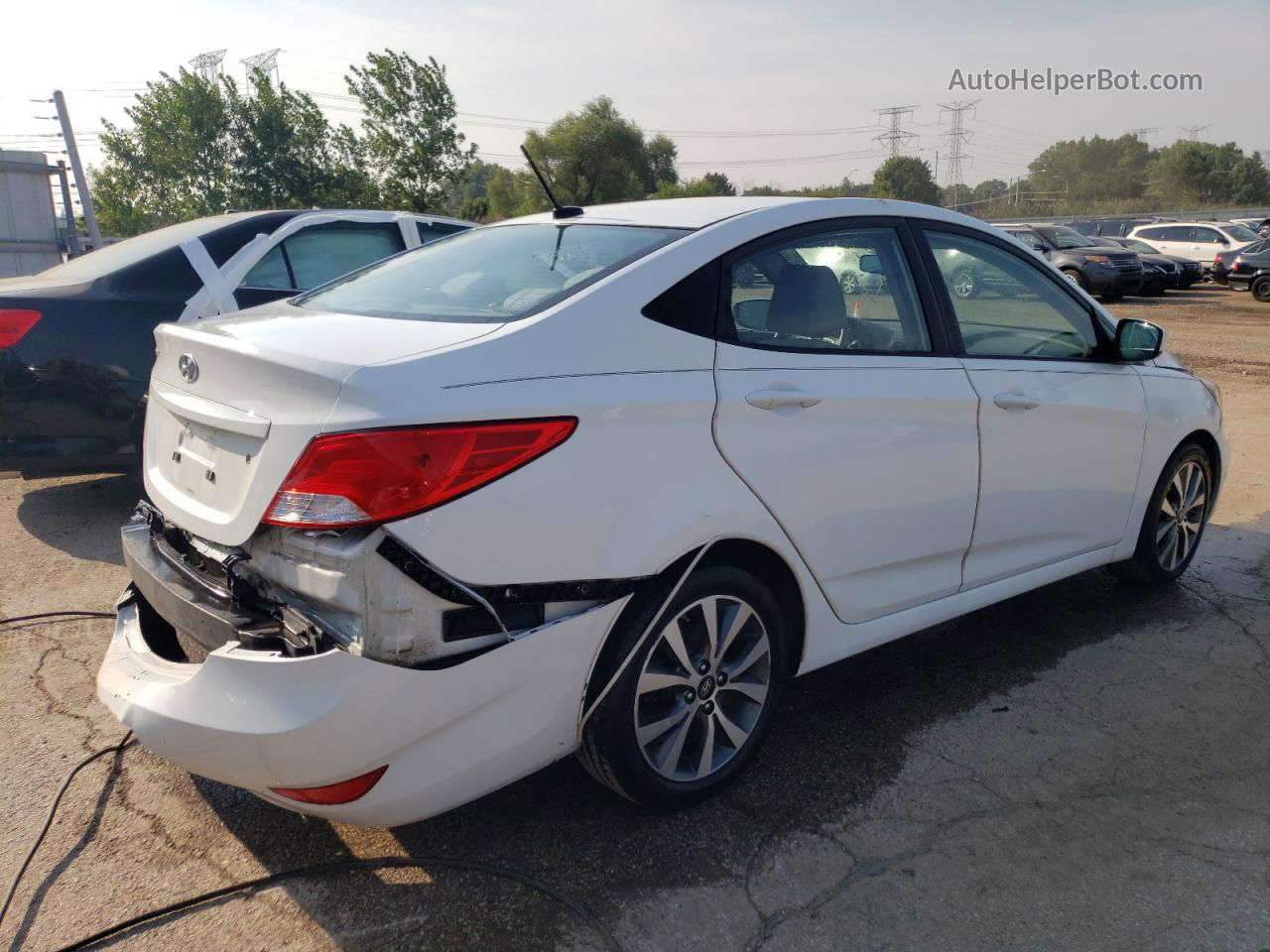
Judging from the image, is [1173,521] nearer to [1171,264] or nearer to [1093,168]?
[1171,264]

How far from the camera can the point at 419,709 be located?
7.31 ft

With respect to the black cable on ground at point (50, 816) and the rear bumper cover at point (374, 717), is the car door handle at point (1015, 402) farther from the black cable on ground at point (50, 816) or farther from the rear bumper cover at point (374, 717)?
the black cable on ground at point (50, 816)

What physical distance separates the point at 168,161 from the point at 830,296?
50177 mm

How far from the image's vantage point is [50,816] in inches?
110

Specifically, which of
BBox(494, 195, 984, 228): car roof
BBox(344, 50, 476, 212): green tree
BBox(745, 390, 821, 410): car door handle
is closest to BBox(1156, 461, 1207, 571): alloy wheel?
BBox(494, 195, 984, 228): car roof

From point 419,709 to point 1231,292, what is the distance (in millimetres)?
28504

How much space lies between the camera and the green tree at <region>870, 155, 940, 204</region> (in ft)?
178

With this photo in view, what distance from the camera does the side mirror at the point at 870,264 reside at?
3.44 meters

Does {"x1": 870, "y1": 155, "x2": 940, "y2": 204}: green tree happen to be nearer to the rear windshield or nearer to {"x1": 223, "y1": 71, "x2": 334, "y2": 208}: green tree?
{"x1": 223, "y1": 71, "x2": 334, "y2": 208}: green tree

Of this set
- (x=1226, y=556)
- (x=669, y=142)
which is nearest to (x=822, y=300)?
(x=1226, y=556)

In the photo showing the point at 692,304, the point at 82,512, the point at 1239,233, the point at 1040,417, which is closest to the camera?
the point at 692,304

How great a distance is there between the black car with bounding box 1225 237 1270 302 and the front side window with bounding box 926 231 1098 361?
22429mm

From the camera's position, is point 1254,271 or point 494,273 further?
point 1254,271

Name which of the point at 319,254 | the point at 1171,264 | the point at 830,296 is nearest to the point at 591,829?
the point at 830,296
